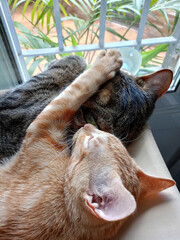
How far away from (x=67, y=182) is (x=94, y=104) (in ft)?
1.35

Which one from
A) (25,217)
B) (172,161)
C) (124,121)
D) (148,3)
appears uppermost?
(148,3)

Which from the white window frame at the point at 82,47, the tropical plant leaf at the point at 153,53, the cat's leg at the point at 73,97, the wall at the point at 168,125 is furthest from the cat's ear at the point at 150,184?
the tropical plant leaf at the point at 153,53

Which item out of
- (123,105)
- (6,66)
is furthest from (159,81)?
(6,66)

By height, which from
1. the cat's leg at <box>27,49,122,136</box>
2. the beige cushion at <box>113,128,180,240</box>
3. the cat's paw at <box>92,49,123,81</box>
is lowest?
the beige cushion at <box>113,128,180,240</box>

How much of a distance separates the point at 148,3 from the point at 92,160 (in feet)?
4.15

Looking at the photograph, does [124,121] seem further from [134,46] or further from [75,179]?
[134,46]

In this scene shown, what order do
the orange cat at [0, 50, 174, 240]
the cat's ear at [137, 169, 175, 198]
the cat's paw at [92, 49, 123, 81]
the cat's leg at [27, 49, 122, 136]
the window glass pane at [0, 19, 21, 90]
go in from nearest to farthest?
the orange cat at [0, 50, 174, 240], the cat's ear at [137, 169, 175, 198], the cat's leg at [27, 49, 122, 136], the cat's paw at [92, 49, 123, 81], the window glass pane at [0, 19, 21, 90]

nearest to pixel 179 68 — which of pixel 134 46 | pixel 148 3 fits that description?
pixel 134 46

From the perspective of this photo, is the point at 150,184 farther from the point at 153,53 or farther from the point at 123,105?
the point at 153,53

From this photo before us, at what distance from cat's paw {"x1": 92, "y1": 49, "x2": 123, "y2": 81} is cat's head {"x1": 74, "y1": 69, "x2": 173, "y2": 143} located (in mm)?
34

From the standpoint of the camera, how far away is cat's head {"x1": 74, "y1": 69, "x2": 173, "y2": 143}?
1032 mm

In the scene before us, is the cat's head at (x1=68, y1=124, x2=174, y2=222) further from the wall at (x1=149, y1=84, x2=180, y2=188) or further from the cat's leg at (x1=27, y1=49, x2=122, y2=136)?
the wall at (x1=149, y1=84, x2=180, y2=188)

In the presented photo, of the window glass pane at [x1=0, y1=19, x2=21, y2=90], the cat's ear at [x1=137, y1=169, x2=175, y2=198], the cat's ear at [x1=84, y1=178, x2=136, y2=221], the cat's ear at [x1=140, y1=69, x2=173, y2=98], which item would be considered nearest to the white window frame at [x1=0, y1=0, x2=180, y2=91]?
the window glass pane at [x1=0, y1=19, x2=21, y2=90]

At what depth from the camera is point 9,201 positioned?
2.73 ft
